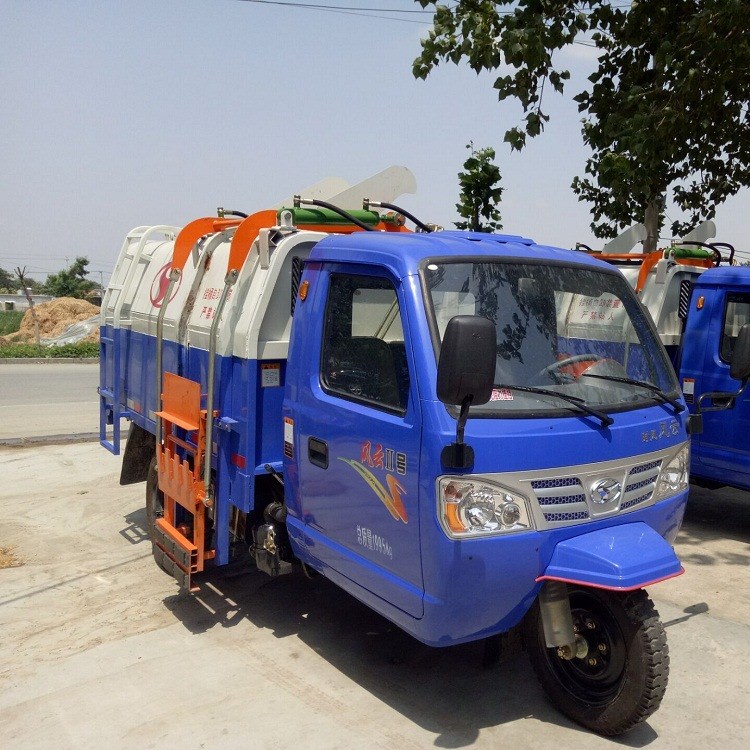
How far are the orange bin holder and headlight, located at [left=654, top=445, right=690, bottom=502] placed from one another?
261 centimetres

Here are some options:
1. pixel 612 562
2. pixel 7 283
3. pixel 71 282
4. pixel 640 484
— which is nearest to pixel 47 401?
pixel 640 484

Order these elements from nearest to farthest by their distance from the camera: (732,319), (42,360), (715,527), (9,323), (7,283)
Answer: (732,319) < (715,527) < (42,360) < (9,323) < (7,283)

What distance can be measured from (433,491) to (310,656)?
1.74m

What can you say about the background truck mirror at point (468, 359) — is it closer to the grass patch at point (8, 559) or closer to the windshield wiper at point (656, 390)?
the windshield wiper at point (656, 390)

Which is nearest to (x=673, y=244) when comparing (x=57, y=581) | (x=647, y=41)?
(x=647, y=41)

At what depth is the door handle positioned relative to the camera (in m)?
4.23

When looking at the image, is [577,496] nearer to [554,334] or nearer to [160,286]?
[554,334]

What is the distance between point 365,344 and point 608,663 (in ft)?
6.22

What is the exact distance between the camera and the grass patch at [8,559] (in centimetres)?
619

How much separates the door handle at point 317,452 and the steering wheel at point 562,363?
1161 millimetres

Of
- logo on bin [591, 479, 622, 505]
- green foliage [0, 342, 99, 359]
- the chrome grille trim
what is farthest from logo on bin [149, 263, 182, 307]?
green foliage [0, 342, 99, 359]

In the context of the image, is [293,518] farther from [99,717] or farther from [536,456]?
[536,456]

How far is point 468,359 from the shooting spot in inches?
126

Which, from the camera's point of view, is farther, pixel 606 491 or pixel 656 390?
pixel 656 390
